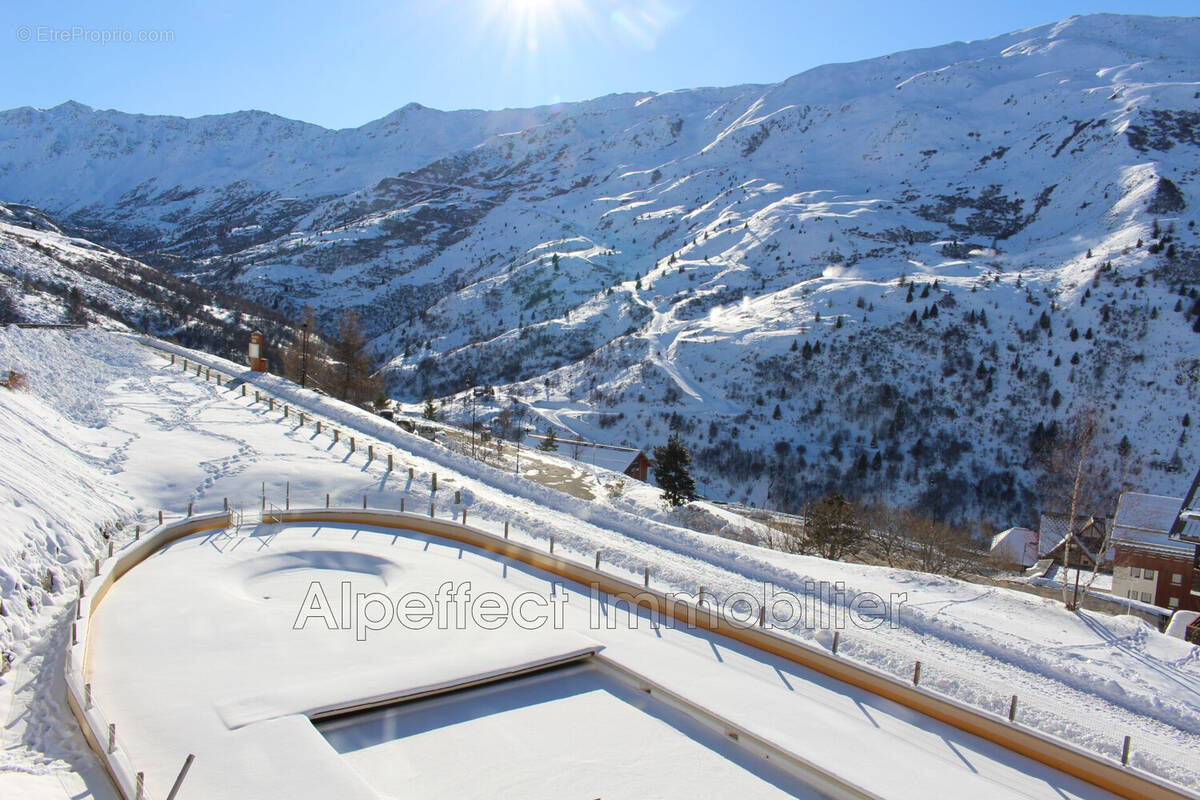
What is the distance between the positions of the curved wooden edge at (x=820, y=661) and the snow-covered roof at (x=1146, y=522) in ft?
75.0

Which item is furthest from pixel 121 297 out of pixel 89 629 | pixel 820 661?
pixel 820 661

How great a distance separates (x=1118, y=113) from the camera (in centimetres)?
14825

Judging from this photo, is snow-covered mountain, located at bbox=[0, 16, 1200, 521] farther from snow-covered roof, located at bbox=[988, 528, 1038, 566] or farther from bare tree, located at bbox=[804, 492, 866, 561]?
bare tree, located at bbox=[804, 492, 866, 561]

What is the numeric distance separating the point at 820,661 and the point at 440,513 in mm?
13331

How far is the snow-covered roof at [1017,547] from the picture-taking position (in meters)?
53.3

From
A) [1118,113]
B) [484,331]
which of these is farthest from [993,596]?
[1118,113]

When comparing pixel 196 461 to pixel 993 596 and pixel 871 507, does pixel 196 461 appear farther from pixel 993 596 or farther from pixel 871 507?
pixel 871 507

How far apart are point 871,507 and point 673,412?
2854 centimetres

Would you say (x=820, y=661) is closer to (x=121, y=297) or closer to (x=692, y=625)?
(x=692, y=625)

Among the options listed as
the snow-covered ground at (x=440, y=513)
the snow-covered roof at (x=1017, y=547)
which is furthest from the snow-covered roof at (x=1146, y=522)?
the snow-covered ground at (x=440, y=513)

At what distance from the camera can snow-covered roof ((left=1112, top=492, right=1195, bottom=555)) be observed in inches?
1216

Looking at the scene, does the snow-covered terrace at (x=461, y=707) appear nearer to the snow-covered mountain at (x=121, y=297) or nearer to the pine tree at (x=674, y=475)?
the pine tree at (x=674, y=475)

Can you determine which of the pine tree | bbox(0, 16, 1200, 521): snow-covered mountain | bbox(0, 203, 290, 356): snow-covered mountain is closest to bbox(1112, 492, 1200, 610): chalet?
the pine tree

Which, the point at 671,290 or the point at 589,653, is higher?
the point at 671,290
